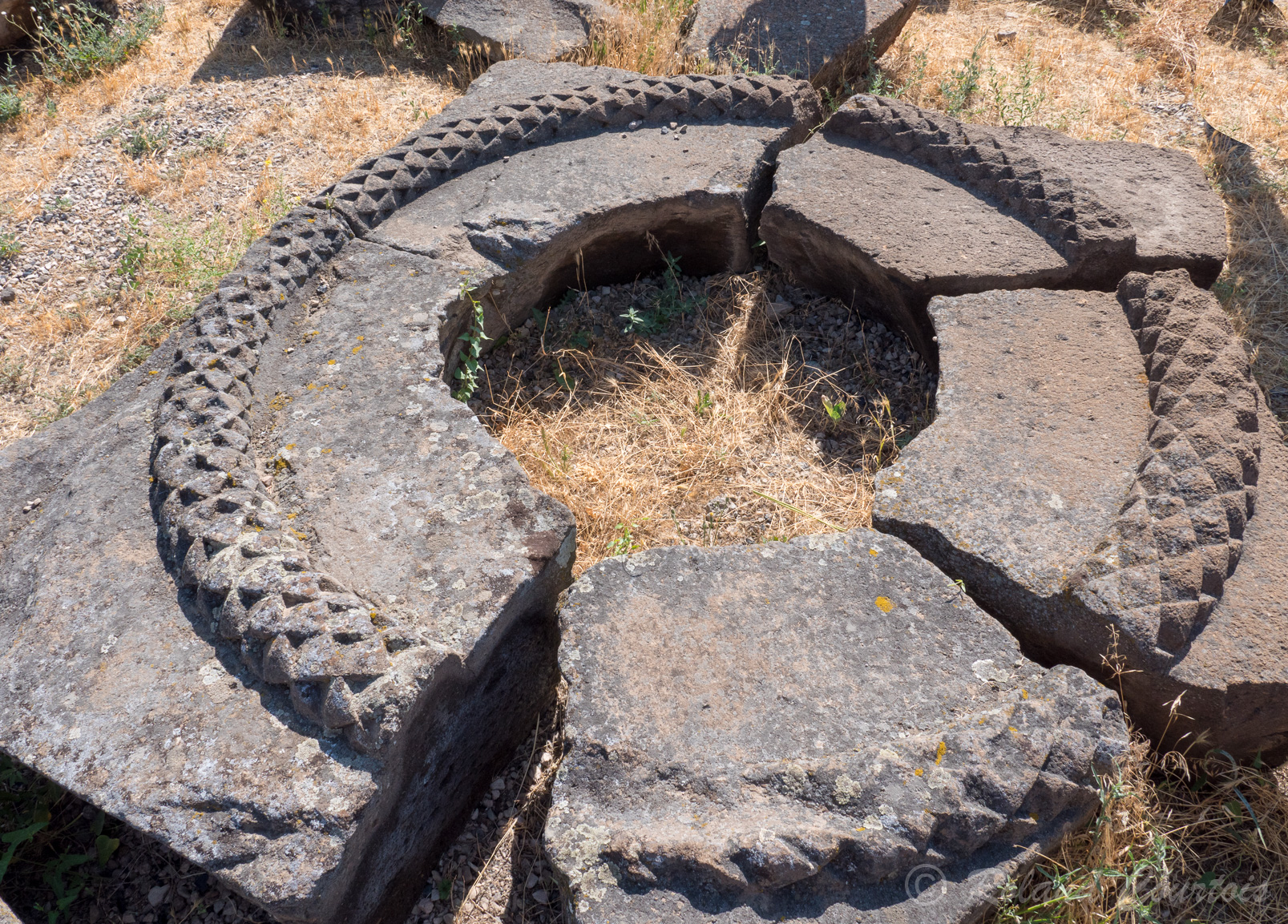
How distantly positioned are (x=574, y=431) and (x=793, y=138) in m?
1.87

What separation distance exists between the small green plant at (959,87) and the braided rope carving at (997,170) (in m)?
1.10

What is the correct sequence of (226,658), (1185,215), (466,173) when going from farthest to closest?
(466,173) < (1185,215) < (226,658)

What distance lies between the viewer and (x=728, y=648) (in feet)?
7.82

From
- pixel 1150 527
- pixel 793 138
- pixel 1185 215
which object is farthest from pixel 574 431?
pixel 1185 215

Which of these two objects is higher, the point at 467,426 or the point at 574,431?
the point at 467,426

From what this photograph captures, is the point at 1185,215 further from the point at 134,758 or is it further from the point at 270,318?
the point at 134,758

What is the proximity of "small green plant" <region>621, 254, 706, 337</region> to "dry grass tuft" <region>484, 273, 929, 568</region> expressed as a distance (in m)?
0.07

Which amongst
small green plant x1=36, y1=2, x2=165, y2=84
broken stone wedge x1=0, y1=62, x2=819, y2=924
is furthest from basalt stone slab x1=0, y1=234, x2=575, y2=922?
small green plant x1=36, y1=2, x2=165, y2=84

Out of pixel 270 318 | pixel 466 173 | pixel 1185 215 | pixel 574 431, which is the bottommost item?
pixel 574 431

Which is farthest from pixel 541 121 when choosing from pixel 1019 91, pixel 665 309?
pixel 1019 91

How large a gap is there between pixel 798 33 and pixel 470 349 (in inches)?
131

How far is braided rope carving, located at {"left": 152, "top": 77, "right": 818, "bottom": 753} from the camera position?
2.19 meters

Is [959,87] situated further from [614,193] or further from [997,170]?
[614,193]

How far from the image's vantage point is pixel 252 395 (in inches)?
117
